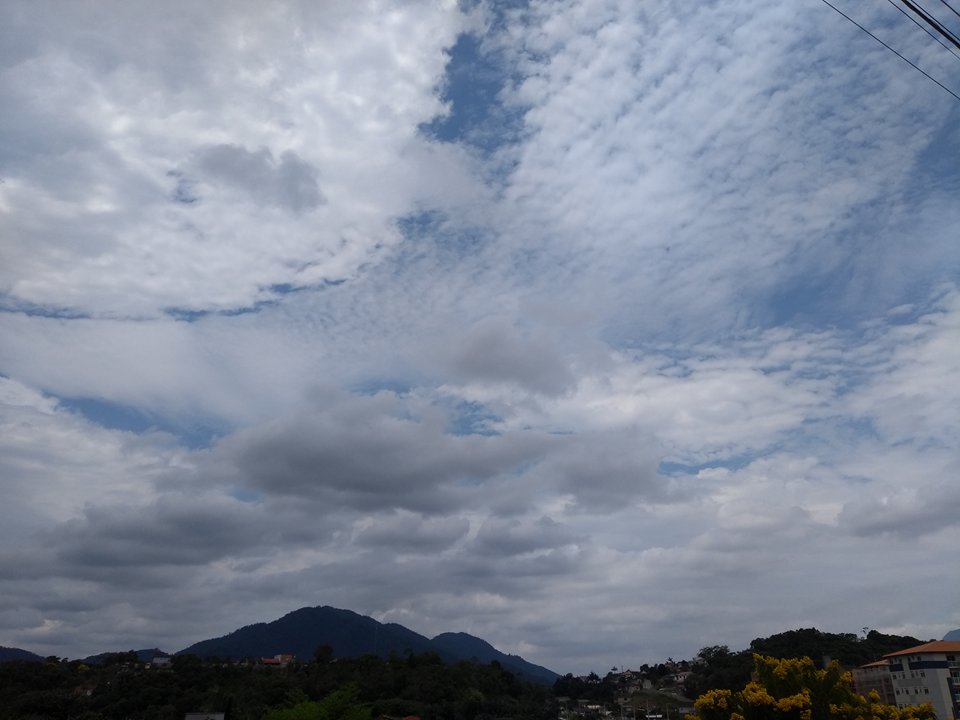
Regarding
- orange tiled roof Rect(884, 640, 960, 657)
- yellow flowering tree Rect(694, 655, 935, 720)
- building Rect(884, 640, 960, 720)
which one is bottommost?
yellow flowering tree Rect(694, 655, 935, 720)

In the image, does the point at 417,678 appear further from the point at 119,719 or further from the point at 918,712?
the point at 918,712

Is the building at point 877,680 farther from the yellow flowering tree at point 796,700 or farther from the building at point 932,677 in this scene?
the yellow flowering tree at point 796,700

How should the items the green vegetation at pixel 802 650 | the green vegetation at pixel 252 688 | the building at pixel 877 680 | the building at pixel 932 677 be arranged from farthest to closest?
the green vegetation at pixel 802 650
the green vegetation at pixel 252 688
the building at pixel 877 680
the building at pixel 932 677

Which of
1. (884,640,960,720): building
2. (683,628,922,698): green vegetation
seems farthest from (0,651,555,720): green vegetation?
(884,640,960,720): building

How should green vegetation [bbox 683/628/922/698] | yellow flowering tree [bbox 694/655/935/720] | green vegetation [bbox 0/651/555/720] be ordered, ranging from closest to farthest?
yellow flowering tree [bbox 694/655/935/720], green vegetation [bbox 0/651/555/720], green vegetation [bbox 683/628/922/698]

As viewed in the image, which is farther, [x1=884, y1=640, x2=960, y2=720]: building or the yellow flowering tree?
[x1=884, y1=640, x2=960, y2=720]: building

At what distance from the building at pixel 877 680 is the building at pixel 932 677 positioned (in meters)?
1.16

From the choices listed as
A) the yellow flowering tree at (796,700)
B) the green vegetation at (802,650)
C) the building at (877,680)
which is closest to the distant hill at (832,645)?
the green vegetation at (802,650)

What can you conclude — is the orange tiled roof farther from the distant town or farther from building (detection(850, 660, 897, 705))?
building (detection(850, 660, 897, 705))

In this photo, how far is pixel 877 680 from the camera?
2464 inches

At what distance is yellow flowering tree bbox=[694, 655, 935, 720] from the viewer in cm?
1619

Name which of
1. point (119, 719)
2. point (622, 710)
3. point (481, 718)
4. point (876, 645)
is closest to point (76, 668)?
point (119, 719)

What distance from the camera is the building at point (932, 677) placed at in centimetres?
5509

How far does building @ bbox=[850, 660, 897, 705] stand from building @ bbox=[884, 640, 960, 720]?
1.16 metres
